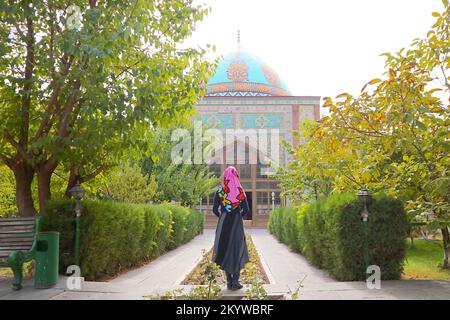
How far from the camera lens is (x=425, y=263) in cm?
1048

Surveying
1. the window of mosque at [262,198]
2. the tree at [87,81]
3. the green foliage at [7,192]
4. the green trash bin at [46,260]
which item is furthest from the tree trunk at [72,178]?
the window of mosque at [262,198]

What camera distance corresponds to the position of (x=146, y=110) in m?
6.75

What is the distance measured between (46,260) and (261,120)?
33.7 m

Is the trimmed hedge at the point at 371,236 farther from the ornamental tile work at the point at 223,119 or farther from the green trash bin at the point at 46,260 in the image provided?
the ornamental tile work at the point at 223,119

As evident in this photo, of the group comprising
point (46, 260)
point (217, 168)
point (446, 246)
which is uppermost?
point (217, 168)

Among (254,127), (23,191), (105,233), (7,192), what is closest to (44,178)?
(23,191)

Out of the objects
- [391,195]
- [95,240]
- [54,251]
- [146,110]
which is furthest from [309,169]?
[54,251]

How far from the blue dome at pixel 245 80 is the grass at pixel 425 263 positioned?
28.7 m

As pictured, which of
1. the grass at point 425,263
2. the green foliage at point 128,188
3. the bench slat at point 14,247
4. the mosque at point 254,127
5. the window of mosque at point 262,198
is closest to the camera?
the bench slat at point 14,247

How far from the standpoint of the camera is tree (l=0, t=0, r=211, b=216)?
632cm

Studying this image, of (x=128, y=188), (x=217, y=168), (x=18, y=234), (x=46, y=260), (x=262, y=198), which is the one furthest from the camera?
(x=217, y=168)

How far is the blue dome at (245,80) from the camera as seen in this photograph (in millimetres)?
42156

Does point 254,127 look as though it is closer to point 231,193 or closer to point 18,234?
point 231,193
